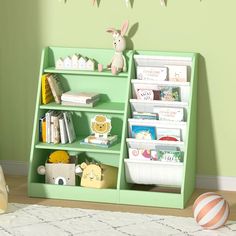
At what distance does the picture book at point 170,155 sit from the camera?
4.41 meters

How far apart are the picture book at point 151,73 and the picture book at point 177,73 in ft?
0.13

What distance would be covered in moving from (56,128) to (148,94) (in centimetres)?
62

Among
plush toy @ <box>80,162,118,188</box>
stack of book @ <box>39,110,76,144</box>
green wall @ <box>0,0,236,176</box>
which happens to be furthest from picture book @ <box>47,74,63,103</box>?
plush toy @ <box>80,162,118,188</box>

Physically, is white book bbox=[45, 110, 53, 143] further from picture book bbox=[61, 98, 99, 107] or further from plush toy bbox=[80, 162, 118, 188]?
plush toy bbox=[80, 162, 118, 188]

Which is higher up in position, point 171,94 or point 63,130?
point 171,94

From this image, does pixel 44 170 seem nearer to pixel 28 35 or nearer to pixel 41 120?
pixel 41 120

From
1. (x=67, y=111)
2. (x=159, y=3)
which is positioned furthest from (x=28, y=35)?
(x=159, y=3)

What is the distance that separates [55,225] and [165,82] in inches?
44.3

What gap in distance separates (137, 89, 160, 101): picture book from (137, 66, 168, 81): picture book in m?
0.08

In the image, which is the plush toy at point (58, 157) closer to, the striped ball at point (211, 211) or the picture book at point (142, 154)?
the picture book at point (142, 154)

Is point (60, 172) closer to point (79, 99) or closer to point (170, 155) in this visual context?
point (79, 99)

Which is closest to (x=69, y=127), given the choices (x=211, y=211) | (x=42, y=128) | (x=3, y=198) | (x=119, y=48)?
(x=42, y=128)

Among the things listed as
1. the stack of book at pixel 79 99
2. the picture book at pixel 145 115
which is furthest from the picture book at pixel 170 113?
the stack of book at pixel 79 99

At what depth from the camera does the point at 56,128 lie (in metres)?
4.63
